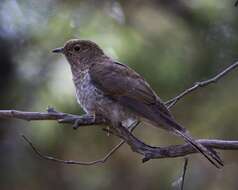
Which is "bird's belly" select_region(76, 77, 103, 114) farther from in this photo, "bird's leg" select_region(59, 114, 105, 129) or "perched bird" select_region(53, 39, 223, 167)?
"bird's leg" select_region(59, 114, 105, 129)

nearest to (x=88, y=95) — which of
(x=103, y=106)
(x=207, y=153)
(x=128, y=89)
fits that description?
(x=103, y=106)

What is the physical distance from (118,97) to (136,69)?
1380 mm

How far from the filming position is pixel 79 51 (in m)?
5.77

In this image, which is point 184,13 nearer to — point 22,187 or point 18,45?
point 18,45

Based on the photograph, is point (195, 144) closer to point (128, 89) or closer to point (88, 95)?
point (128, 89)

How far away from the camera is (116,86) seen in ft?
17.0

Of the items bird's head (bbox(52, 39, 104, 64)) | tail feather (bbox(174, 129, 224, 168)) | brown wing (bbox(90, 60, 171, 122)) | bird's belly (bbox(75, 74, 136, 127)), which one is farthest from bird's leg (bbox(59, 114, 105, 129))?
bird's head (bbox(52, 39, 104, 64))

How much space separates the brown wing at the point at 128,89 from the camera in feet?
16.1

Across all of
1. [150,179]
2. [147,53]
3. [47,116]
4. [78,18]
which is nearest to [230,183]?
→ [150,179]

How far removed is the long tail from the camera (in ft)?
13.8

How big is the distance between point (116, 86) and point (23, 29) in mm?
2092

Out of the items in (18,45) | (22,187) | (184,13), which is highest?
(184,13)

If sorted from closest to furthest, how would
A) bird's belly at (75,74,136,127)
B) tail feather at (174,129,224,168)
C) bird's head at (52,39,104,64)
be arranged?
tail feather at (174,129,224,168) → bird's belly at (75,74,136,127) → bird's head at (52,39,104,64)

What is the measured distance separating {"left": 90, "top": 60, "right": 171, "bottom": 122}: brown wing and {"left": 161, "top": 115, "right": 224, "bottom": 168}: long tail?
0.10 metres
